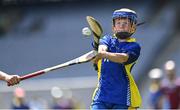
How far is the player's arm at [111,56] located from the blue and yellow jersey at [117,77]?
3.1 inches

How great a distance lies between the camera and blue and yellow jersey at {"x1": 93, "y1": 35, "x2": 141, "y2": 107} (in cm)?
658

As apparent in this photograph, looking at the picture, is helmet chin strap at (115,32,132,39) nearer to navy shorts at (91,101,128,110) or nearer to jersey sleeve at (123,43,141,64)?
jersey sleeve at (123,43,141,64)

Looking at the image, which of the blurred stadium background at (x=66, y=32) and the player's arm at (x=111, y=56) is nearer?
the player's arm at (x=111, y=56)

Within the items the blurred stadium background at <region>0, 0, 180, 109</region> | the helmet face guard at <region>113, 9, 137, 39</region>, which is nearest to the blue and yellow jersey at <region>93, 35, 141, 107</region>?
the helmet face guard at <region>113, 9, 137, 39</region>

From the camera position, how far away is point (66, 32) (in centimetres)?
1977

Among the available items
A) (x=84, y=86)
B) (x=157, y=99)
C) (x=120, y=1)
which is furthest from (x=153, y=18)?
(x=157, y=99)

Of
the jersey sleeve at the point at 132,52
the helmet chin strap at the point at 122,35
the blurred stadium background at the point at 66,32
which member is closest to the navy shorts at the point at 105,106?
the jersey sleeve at the point at 132,52

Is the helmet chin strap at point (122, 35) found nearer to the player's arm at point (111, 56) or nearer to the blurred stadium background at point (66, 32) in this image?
the player's arm at point (111, 56)

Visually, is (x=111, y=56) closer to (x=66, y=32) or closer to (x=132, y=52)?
(x=132, y=52)

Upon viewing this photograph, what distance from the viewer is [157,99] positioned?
12.7 m

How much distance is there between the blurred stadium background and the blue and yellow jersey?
10.7m

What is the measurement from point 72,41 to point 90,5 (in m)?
1.11

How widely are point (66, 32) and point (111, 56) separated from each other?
1348 centimetres

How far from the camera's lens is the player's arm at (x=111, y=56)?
6273 mm
